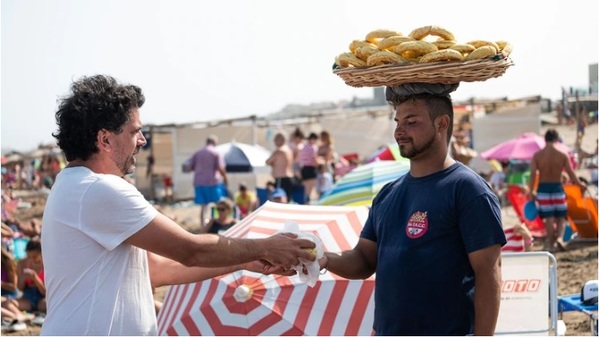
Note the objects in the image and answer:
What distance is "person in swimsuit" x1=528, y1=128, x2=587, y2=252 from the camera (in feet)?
37.7

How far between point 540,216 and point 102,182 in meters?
9.29

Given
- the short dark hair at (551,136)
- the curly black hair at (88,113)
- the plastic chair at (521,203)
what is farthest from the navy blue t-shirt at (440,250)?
the plastic chair at (521,203)

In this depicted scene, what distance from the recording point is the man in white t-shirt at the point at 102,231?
9.89ft

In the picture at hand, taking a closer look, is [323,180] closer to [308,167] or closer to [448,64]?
[308,167]

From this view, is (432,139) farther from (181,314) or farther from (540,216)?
(540,216)

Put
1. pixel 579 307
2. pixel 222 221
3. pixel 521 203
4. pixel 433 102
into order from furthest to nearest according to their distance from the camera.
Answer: pixel 521 203 → pixel 222 221 → pixel 579 307 → pixel 433 102

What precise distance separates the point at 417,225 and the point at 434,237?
0.25ft

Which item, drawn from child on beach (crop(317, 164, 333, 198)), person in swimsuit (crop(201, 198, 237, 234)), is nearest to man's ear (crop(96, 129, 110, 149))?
person in swimsuit (crop(201, 198, 237, 234))

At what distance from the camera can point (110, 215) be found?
301cm

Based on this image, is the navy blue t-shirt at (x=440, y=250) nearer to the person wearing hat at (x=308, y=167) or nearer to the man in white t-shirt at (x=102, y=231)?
the man in white t-shirt at (x=102, y=231)

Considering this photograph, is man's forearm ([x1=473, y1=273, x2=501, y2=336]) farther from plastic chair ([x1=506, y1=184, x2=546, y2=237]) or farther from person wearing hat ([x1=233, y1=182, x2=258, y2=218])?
person wearing hat ([x1=233, y1=182, x2=258, y2=218])

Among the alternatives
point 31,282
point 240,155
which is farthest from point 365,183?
point 240,155

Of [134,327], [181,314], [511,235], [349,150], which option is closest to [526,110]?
[349,150]

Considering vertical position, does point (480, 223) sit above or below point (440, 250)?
above
